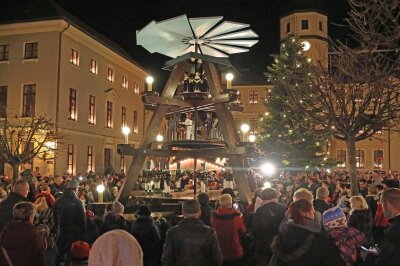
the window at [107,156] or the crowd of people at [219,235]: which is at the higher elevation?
the window at [107,156]

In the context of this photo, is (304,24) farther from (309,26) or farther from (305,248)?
(305,248)

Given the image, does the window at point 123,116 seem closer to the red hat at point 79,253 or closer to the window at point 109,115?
the window at point 109,115

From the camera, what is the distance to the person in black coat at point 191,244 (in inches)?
222

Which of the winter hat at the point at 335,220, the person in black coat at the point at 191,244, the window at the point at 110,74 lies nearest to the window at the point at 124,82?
the window at the point at 110,74

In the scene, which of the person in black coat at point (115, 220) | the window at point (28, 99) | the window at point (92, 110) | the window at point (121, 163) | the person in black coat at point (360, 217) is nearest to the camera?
the person in black coat at point (360, 217)

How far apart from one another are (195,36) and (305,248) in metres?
8.09

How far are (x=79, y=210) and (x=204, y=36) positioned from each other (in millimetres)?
5547

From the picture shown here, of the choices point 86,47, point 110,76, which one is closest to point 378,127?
point 86,47

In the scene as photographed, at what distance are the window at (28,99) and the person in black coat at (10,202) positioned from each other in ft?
82.0

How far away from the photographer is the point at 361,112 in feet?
38.3

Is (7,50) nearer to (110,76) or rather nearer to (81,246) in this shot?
(110,76)

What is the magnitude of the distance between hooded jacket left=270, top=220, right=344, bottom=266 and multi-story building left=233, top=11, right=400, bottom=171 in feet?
133

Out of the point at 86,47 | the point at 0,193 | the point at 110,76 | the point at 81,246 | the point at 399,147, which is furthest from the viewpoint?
the point at 399,147

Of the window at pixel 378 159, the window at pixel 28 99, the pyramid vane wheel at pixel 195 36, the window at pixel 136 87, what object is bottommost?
the window at pixel 378 159
